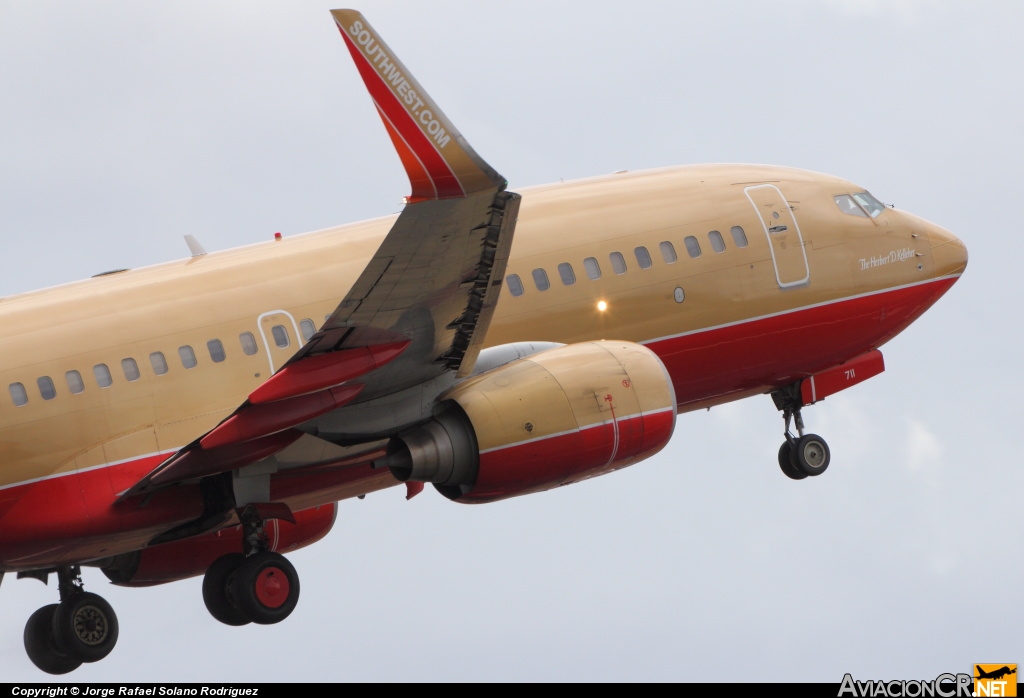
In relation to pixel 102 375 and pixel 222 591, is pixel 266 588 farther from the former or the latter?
pixel 102 375

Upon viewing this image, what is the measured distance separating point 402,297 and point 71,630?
8.28m

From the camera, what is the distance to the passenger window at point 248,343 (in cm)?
2220

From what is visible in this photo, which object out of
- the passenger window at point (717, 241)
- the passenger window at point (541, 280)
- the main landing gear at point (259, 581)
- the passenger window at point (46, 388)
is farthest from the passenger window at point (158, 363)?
the passenger window at point (717, 241)

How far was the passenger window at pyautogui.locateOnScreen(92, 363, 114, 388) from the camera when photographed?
21.5m

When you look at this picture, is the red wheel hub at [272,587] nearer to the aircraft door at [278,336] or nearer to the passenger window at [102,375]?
the aircraft door at [278,336]

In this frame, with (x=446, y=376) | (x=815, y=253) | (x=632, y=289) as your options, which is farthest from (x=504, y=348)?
(x=815, y=253)

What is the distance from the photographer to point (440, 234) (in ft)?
60.3

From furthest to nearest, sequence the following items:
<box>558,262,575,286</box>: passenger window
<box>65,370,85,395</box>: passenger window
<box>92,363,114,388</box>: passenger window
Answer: <box>558,262,575,286</box>: passenger window, <box>92,363,114,388</box>: passenger window, <box>65,370,85,395</box>: passenger window

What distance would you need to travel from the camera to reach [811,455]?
27.7m

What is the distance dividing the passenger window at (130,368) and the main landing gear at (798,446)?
10.9 m

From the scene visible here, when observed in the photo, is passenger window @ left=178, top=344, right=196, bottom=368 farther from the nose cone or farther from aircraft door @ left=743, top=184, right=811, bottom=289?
the nose cone

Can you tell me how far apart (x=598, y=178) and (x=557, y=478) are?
20.3ft

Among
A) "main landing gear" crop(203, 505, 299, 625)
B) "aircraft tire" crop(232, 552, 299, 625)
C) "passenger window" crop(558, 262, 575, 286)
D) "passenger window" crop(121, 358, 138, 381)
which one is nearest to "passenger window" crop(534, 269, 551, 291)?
"passenger window" crop(558, 262, 575, 286)

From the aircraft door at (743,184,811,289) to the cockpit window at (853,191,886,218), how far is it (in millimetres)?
1665
